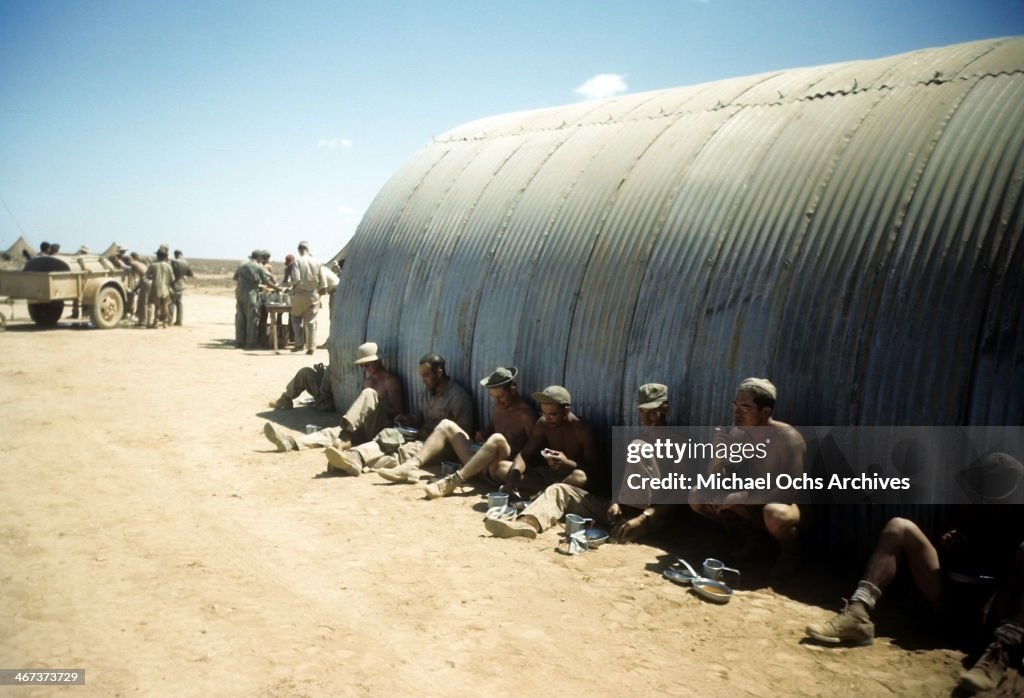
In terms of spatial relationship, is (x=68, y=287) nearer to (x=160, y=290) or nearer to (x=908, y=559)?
(x=160, y=290)

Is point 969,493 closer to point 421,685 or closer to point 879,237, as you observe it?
point 879,237

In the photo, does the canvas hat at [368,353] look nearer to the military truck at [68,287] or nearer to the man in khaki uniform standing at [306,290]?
the man in khaki uniform standing at [306,290]

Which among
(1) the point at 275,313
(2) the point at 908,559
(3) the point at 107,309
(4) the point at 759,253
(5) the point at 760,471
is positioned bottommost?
(2) the point at 908,559

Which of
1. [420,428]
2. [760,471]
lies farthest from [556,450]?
[420,428]

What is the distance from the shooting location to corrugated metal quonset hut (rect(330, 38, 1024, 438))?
600cm

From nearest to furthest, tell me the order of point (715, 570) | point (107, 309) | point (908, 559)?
point (908, 559), point (715, 570), point (107, 309)

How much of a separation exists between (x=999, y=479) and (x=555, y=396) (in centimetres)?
412

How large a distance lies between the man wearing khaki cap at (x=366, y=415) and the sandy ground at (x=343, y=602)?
1.72 ft

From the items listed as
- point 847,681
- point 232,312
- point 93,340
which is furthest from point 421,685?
point 232,312

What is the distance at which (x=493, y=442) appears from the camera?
8.50 m

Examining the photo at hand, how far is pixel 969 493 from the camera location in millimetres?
5555

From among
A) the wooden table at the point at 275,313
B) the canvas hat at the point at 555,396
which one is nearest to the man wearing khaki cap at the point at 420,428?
the canvas hat at the point at 555,396

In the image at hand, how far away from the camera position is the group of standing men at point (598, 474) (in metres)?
5.18

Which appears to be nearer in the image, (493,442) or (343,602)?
(343,602)
